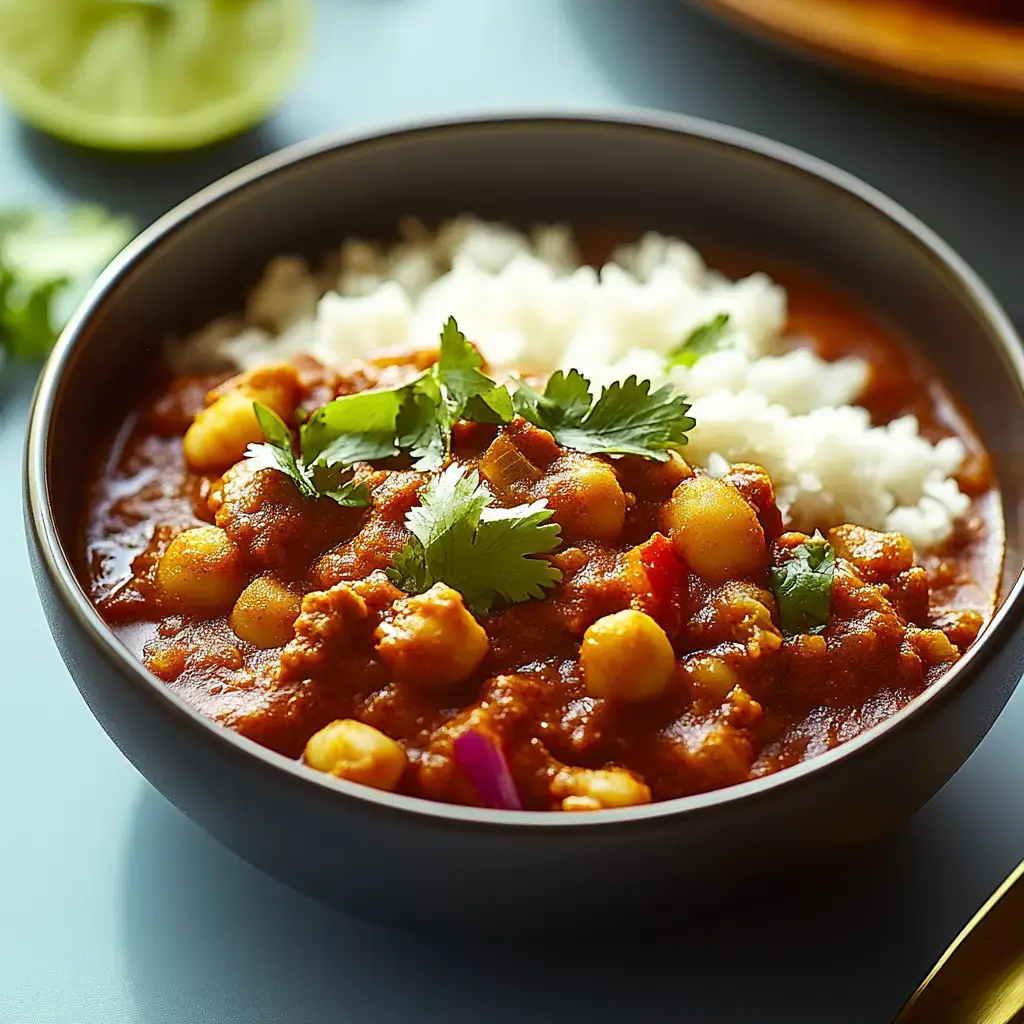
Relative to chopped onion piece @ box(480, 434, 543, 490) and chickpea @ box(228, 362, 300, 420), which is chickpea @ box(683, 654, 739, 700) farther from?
chickpea @ box(228, 362, 300, 420)

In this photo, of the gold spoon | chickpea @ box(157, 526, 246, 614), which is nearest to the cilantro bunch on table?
chickpea @ box(157, 526, 246, 614)

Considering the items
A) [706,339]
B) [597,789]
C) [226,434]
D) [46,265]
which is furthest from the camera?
[46,265]

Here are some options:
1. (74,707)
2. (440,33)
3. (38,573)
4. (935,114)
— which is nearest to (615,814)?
(38,573)

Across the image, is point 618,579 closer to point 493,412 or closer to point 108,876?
point 493,412

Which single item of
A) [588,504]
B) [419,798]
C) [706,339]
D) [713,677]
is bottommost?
[419,798]

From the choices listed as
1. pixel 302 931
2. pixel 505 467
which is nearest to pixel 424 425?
pixel 505 467

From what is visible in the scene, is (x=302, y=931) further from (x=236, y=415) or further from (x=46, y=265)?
(x=46, y=265)

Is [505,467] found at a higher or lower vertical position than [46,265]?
lower

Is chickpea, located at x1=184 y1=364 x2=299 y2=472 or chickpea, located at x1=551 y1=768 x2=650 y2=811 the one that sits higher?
chickpea, located at x1=184 y1=364 x2=299 y2=472
